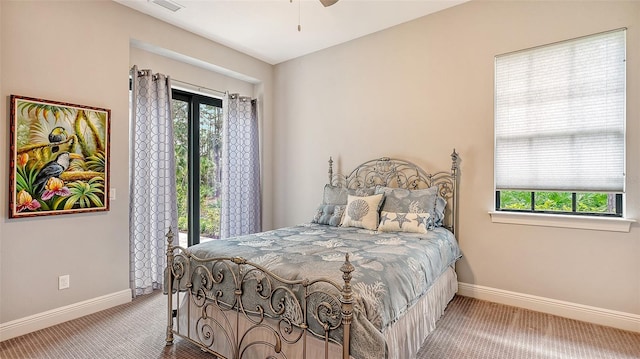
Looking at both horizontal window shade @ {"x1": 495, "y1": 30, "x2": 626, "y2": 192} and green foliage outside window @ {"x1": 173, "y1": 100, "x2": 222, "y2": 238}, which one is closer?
horizontal window shade @ {"x1": 495, "y1": 30, "x2": 626, "y2": 192}

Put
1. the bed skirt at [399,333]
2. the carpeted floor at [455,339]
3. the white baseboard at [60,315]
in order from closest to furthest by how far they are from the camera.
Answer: the bed skirt at [399,333], the carpeted floor at [455,339], the white baseboard at [60,315]

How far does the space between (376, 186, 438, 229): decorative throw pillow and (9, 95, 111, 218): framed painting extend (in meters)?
2.90

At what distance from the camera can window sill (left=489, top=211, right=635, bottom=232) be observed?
262 centimetres

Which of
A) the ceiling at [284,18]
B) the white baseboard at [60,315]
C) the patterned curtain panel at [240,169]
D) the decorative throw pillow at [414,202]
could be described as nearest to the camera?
the white baseboard at [60,315]

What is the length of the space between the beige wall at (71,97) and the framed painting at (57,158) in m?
0.07

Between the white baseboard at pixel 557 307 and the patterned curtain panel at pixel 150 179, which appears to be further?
the patterned curtain panel at pixel 150 179

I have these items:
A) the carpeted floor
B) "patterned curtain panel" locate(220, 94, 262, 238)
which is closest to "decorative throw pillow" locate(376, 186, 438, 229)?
the carpeted floor

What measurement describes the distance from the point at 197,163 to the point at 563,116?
13.7ft

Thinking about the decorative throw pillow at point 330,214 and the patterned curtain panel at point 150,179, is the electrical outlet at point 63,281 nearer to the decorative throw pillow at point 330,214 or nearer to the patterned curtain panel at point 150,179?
the patterned curtain panel at point 150,179

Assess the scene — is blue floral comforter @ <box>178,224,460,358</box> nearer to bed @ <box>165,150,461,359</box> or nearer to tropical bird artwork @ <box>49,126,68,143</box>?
bed @ <box>165,150,461,359</box>

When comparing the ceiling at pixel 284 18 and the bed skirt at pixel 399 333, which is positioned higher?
the ceiling at pixel 284 18

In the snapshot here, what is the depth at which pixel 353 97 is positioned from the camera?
4215 mm

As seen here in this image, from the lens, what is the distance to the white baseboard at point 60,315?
2531mm

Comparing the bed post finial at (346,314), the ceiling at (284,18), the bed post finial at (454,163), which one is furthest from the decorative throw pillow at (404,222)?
the ceiling at (284,18)
